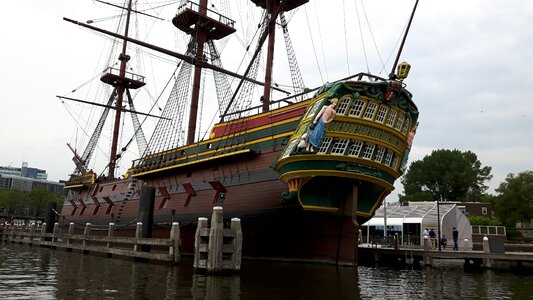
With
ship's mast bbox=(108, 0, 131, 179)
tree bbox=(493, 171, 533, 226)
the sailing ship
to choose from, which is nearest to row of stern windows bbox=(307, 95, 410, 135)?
the sailing ship

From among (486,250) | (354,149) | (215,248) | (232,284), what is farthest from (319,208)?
(486,250)

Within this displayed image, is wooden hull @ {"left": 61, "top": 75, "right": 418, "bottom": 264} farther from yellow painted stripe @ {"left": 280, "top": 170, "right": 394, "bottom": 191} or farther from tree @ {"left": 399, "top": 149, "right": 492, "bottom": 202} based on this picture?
tree @ {"left": 399, "top": 149, "right": 492, "bottom": 202}

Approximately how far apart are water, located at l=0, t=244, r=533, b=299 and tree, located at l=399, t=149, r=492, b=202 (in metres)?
46.7

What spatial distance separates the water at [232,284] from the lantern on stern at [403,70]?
672cm

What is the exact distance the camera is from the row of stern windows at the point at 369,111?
1541 cm

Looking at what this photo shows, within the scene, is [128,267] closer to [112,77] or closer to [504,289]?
[504,289]

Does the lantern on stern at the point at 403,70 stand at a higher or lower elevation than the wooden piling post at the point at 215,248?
higher

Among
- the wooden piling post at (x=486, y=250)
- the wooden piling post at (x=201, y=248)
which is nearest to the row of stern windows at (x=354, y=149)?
Answer: the wooden piling post at (x=201, y=248)

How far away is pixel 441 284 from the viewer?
42.7 feet

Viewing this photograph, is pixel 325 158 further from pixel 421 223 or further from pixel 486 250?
pixel 421 223

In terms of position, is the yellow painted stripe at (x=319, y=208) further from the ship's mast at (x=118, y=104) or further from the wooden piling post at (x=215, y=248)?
the ship's mast at (x=118, y=104)

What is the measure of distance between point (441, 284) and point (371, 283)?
2.04 m

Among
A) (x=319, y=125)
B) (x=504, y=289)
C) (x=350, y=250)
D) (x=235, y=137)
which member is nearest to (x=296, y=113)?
(x=319, y=125)

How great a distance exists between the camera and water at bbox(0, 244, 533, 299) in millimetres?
9289
